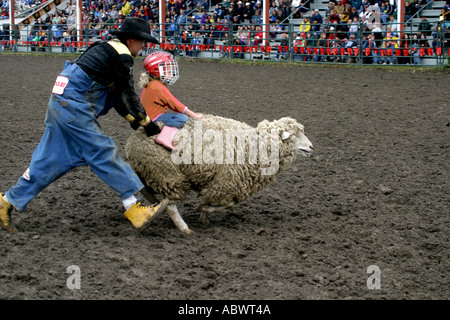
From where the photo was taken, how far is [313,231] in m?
4.82

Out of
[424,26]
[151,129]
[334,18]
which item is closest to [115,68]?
[151,129]

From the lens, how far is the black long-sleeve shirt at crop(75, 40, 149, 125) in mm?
4367

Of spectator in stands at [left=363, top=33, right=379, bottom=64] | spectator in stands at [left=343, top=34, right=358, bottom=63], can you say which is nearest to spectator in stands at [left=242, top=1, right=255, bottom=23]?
spectator in stands at [left=343, top=34, right=358, bottom=63]

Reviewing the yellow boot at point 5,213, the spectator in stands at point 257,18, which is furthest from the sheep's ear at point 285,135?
the spectator in stands at point 257,18

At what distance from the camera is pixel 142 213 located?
4582 mm

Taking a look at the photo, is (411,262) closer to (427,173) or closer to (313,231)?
(313,231)

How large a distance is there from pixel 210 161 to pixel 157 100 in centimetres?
70

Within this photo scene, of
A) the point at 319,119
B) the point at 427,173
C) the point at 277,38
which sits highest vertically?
→ the point at 277,38

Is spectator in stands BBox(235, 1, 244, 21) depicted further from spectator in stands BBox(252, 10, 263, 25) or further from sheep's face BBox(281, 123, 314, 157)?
sheep's face BBox(281, 123, 314, 157)

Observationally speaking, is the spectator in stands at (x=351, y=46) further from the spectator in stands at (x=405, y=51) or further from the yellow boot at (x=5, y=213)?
the yellow boot at (x=5, y=213)

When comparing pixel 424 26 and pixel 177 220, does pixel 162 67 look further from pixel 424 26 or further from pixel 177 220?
pixel 424 26

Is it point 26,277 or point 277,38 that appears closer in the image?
point 26,277
